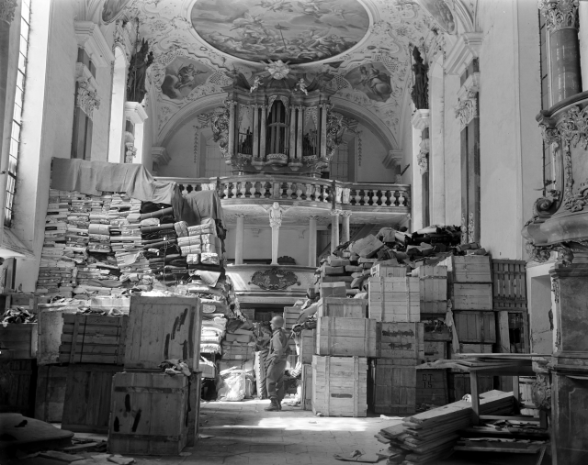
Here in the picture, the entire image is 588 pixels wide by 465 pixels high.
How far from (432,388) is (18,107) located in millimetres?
8821

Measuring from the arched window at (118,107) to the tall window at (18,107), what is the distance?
22.5ft

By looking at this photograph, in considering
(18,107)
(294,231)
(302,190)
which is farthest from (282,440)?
(294,231)

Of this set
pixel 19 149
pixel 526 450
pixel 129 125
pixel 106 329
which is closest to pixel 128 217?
pixel 19 149

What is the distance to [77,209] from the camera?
575 inches

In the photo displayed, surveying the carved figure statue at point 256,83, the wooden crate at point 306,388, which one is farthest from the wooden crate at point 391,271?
the carved figure statue at point 256,83

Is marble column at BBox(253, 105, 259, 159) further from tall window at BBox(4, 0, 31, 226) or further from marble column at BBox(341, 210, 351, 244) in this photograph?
tall window at BBox(4, 0, 31, 226)

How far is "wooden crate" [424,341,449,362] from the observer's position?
1231 centimetres

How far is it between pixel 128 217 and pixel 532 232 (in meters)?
10.4

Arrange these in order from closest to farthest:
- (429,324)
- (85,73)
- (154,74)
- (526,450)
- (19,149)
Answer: (526,450) → (429,324) → (19,149) → (85,73) → (154,74)

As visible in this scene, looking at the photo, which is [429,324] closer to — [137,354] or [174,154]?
[137,354]

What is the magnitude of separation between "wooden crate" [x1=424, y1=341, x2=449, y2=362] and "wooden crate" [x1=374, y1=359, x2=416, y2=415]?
764 millimetres

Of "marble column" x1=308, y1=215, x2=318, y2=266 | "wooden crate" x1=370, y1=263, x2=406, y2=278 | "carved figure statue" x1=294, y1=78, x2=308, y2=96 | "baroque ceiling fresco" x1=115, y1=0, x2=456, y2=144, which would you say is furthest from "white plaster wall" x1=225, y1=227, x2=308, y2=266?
"wooden crate" x1=370, y1=263, x2=406, y2=278

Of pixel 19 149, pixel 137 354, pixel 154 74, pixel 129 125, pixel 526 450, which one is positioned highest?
pixel 154 74

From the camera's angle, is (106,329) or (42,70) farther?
(42,70)
